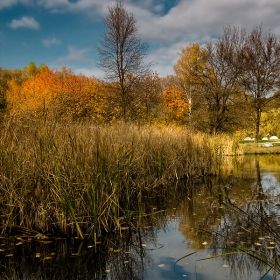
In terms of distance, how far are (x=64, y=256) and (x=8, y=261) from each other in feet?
2.21

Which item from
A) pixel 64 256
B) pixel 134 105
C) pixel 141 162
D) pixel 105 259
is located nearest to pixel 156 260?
pixel 105 259

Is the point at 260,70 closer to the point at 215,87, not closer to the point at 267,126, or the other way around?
the point at 215,87

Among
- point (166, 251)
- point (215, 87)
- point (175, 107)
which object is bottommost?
point (166, 251)

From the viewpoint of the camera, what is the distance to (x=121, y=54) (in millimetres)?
19219

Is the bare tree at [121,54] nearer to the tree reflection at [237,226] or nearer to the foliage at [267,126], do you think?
the tree reflection at [237,226]

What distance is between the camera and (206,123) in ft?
71.4

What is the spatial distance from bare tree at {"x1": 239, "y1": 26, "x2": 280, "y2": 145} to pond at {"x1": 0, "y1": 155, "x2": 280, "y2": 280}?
19.3 meters

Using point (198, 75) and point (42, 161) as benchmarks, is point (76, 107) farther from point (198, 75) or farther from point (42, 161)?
point (42, 161)

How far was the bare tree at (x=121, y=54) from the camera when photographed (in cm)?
1919

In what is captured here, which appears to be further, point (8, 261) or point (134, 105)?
point (134, 105)

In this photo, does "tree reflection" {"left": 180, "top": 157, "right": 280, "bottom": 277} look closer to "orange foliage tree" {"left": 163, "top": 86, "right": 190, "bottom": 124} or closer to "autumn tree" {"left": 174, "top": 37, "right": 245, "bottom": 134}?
"autumn tree" {"left": 174, "top": 37, "right": 245, "bottom": 134}

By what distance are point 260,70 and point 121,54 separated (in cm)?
1122

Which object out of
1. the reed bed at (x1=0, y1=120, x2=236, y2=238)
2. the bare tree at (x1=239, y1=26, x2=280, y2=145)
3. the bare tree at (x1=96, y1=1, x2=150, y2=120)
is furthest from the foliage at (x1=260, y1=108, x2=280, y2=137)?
the reed bed at (x1=0, y1=120, x2=236, y2=238)

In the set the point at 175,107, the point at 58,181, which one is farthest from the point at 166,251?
the point at 175,107
